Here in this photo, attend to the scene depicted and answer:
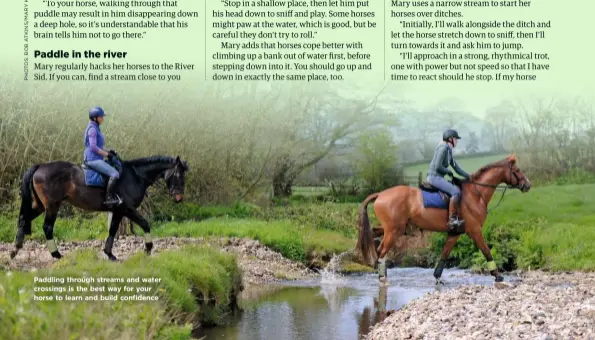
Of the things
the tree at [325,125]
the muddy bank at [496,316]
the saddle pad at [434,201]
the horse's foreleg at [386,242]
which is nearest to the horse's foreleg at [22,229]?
the horse's foreleg at [386,242]

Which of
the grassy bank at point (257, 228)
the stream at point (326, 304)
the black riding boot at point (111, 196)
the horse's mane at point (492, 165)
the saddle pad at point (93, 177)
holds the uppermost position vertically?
the horse's mane at point (492, 165)

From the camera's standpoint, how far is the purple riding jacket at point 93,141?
1255cm

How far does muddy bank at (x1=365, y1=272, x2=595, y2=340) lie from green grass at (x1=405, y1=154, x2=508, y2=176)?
15.8 m

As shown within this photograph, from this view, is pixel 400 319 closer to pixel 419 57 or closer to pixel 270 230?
pixel 419 57

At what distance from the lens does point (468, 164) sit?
27.5 meters

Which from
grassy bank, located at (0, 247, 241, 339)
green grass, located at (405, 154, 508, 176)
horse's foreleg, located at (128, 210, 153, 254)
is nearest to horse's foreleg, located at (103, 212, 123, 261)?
horse's foreleg, located at (128, 210, 153, 254)

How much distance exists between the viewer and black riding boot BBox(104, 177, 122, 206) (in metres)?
12.8

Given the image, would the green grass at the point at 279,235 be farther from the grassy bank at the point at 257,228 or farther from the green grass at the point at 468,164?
the green grass at the point at 468,164

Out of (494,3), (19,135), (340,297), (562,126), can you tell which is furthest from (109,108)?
(562,126)

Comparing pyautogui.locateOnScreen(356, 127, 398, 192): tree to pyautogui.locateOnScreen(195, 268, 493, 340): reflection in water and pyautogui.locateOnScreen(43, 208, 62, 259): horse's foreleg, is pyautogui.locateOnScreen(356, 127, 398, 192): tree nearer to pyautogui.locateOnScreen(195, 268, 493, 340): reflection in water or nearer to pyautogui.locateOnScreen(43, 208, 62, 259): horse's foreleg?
pyautogui.locateOnScreen(195, 268, 493, 340): reflection in water

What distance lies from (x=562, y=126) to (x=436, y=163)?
13.3 meters

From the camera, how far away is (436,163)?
530 inches

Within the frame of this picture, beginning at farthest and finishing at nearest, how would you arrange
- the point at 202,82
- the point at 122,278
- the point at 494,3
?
the point at 202,82 < the point at 494,3 < the point at 122,278

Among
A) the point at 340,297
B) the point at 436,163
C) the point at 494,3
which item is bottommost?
the point at 340,297
